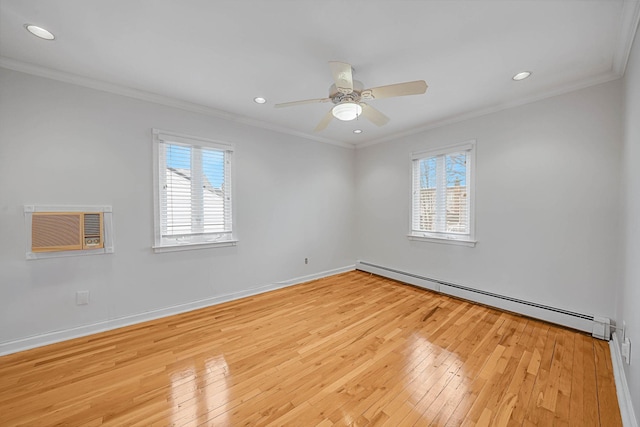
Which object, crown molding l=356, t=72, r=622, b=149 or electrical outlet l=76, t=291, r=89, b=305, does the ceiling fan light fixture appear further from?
electrical outlet l=76, t=291, r=89, b=305

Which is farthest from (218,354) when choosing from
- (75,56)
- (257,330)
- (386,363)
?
(75,56)

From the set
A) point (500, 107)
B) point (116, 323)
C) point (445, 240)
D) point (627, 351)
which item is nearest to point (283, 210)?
point (116, 323)

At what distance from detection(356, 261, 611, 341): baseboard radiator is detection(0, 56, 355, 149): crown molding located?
3.27 m

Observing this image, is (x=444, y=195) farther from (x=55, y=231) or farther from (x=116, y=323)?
(x=55, y=231)

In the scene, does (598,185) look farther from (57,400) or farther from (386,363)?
(57,400)

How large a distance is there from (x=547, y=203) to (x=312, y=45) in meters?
3.05

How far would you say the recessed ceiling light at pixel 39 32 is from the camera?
5.79 feet

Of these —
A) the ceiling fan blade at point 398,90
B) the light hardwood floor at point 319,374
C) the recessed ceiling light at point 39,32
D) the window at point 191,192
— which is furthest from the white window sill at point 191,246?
the ceiling fan blade at point 398,90

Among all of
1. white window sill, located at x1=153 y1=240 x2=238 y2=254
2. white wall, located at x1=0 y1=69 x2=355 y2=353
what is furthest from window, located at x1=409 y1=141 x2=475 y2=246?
white window sill, located at x1=153 y1=240 x2=238 y2=254

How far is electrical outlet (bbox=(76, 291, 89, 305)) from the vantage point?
2.47m

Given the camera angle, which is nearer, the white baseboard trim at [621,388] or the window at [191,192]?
the white baseboard trim at [621,388]

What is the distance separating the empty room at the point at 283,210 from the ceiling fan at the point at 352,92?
0.02 m

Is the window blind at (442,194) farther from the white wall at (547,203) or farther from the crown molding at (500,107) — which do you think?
the crown molding at (500,107)

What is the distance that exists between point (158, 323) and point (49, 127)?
227 cm
